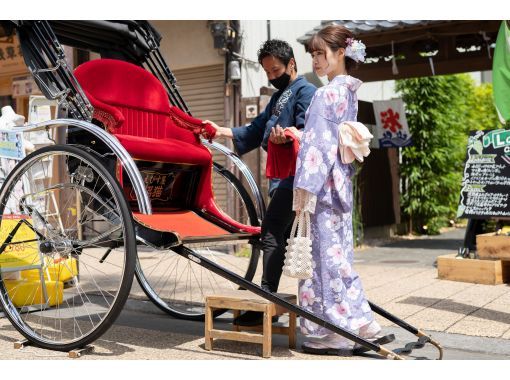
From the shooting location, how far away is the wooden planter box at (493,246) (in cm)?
624

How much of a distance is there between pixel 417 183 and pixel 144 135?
8.86 metres

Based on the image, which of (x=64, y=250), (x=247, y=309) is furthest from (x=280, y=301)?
(x=64, y=250)

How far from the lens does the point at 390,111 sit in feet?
36.6

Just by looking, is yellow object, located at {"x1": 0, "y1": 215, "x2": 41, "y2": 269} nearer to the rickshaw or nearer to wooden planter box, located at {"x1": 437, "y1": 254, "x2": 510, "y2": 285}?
the rickshaw

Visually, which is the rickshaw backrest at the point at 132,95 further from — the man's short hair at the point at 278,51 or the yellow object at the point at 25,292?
the yellow object at the point at 25,292

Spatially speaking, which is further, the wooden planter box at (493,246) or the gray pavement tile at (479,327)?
the wooden planter box at (493,246)

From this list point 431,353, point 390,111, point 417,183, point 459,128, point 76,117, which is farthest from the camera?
point 459,128

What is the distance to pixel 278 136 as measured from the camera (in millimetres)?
3811

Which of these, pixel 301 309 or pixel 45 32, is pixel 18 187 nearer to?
pixel 45 32

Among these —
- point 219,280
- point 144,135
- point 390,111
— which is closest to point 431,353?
point 144,135

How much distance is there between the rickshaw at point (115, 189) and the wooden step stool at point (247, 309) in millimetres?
128

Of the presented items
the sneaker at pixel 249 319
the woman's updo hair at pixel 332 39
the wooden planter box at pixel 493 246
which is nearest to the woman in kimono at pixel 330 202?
the woman's updo hair at pixel 332 39

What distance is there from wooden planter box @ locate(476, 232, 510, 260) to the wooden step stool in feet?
10.6

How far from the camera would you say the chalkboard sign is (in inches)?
268
